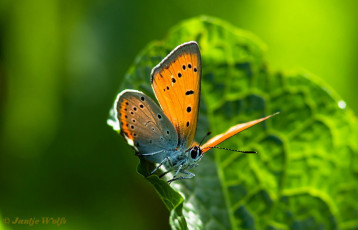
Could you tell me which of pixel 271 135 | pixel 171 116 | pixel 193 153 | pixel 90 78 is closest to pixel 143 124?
pixel 171 116

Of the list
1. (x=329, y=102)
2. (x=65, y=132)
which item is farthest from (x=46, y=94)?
(x=329, y=102)

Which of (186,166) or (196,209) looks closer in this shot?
(196,209)

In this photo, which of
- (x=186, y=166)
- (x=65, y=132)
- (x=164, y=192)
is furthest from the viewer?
(x=65, y=132)

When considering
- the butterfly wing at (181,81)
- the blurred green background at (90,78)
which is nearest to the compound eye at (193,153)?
the butterfly wing at (181,81)

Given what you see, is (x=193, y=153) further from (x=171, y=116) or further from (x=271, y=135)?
(x=271, y=135)

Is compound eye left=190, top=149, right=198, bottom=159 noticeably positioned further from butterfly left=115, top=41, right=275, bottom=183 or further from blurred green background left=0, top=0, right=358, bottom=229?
blurred green background left=0, top=0, right=358, bottom=229

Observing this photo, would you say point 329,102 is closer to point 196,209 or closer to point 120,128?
point 196,209
